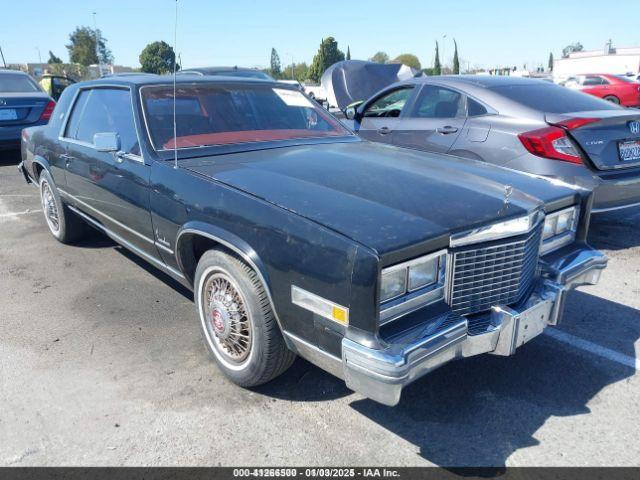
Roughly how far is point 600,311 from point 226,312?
A: 8.76ft

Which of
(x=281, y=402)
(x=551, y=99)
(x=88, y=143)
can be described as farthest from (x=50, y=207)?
(x=551, y=99)

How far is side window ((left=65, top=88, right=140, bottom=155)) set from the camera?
11.7 ft

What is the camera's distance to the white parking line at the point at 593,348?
3090mm

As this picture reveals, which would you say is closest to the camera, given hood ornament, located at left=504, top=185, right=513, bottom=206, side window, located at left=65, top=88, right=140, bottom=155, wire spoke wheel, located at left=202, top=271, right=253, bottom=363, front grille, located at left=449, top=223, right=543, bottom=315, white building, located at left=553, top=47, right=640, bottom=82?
front grille, located at left=449, top=223, right=543, bottom=315

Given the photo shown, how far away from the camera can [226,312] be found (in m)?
2.79

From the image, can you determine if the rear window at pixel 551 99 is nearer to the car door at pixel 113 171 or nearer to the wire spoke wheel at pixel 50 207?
the car door at pixel 113 171

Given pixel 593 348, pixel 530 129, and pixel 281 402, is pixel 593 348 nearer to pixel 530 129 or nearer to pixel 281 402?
pixel 281 402

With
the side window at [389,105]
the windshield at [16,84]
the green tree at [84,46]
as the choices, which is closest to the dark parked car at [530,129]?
the side window at [389,105]

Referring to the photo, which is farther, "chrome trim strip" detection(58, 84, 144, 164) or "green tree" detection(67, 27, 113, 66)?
"green tree" detection(67, 27, 113, 66)

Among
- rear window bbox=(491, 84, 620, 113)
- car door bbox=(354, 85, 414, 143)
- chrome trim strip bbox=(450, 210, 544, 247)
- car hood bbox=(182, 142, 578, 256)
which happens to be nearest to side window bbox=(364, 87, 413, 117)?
car door bbox=(354, 85, 414, 143)

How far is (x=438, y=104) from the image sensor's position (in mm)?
5660

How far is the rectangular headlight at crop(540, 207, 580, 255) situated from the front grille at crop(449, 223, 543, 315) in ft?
1.19

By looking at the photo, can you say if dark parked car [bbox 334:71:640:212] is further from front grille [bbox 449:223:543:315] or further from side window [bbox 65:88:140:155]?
side window [bbox 65:88:140:155]

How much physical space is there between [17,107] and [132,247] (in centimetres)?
688
